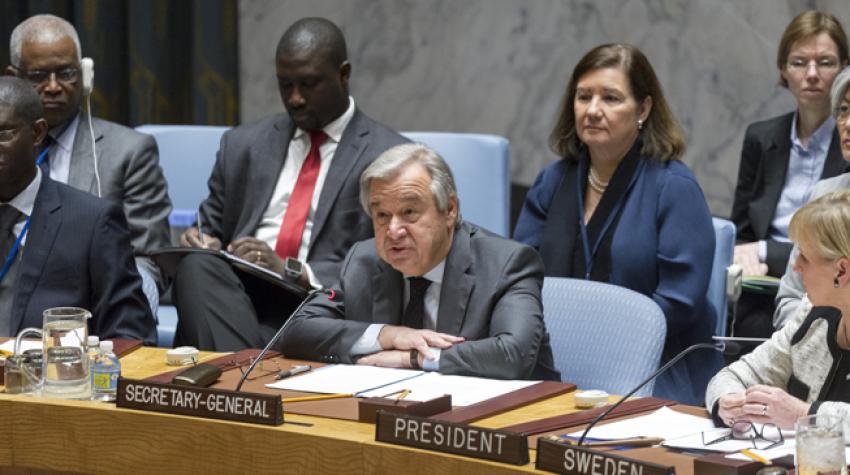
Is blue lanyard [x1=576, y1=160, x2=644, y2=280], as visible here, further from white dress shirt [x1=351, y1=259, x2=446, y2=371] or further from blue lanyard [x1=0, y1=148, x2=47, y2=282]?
blue lanyard [x1=0, y1=148, x2=47, y2=282]

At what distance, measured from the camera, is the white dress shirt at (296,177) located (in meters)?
4.35

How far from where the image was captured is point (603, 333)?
321 centimetres

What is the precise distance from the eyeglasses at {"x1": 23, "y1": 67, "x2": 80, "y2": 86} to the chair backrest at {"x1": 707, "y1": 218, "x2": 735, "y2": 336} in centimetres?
201

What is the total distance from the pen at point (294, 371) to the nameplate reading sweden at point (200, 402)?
329 mm

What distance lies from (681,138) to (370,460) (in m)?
1.93

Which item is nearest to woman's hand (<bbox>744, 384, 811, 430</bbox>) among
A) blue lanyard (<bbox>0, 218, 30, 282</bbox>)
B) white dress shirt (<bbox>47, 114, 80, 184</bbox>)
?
blue lanyard (<bbox>0, 218, 30, 282</bbox>)

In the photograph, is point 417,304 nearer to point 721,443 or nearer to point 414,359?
point 414,359

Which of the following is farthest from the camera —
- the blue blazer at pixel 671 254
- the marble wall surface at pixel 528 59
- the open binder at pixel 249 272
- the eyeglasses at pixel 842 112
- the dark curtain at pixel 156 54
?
the dark curtain at pixel 156 54

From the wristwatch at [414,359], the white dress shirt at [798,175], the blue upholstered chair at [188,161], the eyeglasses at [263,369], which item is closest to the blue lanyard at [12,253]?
the eyeglasses at [263,369]

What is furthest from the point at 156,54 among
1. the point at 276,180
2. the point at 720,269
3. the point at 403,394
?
the point at 403,394

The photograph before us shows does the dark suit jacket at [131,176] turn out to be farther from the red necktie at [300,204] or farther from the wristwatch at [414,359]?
the wristwatch at [414,359]

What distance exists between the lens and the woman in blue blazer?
12.4 feet

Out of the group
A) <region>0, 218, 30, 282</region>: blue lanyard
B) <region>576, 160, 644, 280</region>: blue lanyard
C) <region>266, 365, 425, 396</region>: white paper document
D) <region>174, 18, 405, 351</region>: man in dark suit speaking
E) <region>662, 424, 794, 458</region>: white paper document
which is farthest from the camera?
<region>174, 18, 405, 351</region>: man in dark suit speaking

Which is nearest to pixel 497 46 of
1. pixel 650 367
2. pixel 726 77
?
pixel 726 77
